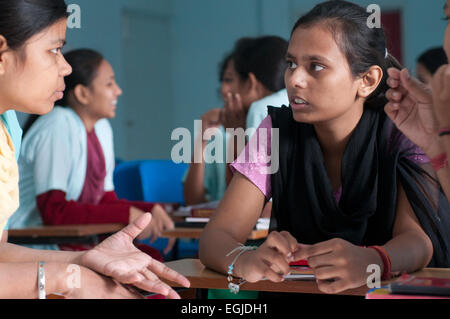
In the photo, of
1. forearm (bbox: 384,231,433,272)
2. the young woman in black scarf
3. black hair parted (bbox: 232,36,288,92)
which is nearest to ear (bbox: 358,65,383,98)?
the young woman in black scarf

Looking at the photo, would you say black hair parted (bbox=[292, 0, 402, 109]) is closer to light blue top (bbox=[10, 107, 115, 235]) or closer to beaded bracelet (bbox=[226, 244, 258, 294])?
beaded bracelet (bbox=[226, 244, 258, 294])

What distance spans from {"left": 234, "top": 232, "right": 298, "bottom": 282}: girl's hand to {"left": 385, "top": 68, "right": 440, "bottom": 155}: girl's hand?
35cm

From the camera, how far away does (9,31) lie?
1.24 meters

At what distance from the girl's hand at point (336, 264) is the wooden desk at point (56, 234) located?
148 cm

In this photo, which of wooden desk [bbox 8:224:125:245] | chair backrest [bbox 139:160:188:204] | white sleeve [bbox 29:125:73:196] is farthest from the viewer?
chair backrest [bbox 139:160:188:204]

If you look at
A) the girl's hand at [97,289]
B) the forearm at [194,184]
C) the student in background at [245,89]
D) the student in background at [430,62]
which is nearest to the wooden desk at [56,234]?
the student in background at [245,89]

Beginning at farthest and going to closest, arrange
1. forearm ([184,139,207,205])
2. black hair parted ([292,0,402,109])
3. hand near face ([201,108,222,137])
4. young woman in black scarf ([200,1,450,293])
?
1. forearm ([184,139,207,205])
2. hand near face ([201,108,222,137])
3. black hair parted ([292,0,402,109])
4. young woman in black scarf ([200,1,450,293])

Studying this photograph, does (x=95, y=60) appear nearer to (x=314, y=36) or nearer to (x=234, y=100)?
(x=234, y=100)

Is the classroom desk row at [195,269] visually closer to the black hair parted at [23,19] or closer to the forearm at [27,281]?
the forearm at [27,281]

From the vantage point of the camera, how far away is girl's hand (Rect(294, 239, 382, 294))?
1.20 meters

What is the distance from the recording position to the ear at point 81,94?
3.25 meters

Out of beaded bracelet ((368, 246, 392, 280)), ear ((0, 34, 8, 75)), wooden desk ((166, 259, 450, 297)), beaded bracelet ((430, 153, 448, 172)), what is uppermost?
ear ((0, 34, 8, 75))
